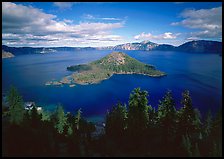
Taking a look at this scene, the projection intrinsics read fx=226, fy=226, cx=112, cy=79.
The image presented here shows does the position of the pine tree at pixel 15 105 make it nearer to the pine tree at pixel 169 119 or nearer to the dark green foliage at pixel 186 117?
the pine tree at pixel 169 119

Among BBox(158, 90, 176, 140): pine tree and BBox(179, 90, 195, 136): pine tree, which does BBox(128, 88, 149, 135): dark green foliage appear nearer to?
BBox(158, 90, 176, 140): pine tree

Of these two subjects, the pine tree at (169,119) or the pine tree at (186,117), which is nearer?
the pine tree at (186,117)

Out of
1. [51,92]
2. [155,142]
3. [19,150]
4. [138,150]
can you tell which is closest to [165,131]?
[155,142]

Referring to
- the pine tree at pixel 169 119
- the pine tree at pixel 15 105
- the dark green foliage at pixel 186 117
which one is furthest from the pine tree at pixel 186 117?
the pine tree at pixel 15 105

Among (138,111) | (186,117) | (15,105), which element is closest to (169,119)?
(186,117)

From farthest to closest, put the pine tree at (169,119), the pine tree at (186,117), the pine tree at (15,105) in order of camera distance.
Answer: the pine tree at (15,105)
the pine tree at (169,119)
the pine tree at (186,117)

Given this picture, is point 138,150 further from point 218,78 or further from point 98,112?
point 218,78

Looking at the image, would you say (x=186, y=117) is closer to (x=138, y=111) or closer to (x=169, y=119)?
(x=169, y=119)

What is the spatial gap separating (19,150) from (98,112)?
3457 inches

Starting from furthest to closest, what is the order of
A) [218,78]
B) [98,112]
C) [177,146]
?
[218,78] → [98,112] → [177,146]

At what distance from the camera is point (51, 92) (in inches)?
5719

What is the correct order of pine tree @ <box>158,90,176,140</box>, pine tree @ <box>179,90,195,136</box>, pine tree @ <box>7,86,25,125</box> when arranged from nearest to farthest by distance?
pine tree @ <box>179,90,195,136</box>
pine tree @ <box>158,90,176,140</box>
pine tree @ <box>7,86,25,125</box>

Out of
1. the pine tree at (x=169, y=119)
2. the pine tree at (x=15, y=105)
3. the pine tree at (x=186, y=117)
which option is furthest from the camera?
the pine tree at (x=15, y=105)

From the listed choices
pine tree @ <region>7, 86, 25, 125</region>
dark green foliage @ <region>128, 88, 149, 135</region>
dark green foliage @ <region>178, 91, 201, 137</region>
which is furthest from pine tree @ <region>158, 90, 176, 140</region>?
pine tree @ <region>7, 86, 25, 125</region>
